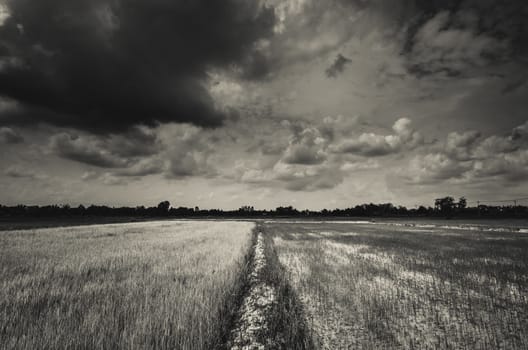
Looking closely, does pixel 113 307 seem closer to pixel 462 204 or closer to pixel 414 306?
pixel 414 306

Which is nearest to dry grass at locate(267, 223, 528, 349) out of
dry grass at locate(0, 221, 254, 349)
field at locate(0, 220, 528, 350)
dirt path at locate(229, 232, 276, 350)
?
field at locate(0, 220, 528, 350)

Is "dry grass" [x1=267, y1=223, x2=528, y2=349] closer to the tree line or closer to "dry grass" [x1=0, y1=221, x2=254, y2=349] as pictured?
"dry grass" [x1=0, y1=221, x2=254, y2=349]

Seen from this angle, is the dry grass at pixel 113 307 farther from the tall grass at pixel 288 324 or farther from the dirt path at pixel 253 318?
the tall grass at pixel 288 324

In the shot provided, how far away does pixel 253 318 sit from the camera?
18.6 ft

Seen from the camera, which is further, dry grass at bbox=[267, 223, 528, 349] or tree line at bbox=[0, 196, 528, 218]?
tree line at bbox=[0, 196, 528, 218]

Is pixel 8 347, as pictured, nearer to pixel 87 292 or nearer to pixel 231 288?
pixel 87 292

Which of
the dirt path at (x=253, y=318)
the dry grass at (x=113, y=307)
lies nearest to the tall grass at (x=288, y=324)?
the dirt path at (x=253, y=318)

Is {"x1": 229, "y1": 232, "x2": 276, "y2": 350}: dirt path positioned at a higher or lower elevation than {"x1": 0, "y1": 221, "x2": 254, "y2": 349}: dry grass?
lower

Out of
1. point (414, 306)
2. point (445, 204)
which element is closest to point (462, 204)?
point (445, 204)

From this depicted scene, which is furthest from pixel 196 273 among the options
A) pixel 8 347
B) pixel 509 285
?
pixel 509 285

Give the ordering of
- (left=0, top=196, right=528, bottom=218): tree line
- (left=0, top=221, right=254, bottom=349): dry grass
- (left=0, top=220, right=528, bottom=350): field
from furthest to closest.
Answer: (left=0, top=196, right=528, bottom=218): tree line < (left=0, top=220, right=528, bottom=350): field < (left=0, top=221, right=254, bottom=349): dry grass

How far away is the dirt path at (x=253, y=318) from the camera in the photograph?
4.50 meters

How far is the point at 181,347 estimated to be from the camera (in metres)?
3.84

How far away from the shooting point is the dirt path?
14.8 feet
